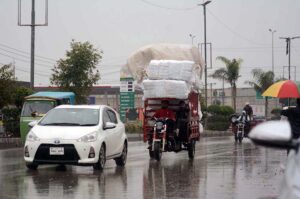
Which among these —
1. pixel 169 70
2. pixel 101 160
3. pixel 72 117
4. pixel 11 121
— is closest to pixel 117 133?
pixel 72 117

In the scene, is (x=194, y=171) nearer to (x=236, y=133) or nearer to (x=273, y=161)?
(x=273, y=161)

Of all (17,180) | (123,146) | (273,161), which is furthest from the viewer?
(273,161)

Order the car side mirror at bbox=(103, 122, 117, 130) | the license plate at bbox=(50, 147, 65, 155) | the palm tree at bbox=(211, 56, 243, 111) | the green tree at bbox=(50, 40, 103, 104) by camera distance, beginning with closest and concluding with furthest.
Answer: the license plate at bbox=(50, 147, 65, 155), the car side mirror at bbox=(103, 122, 117, 130), the green tree at bbox=(50, 40, 103, 104), the palm tree at bbox=(211, 56, 243, 111)

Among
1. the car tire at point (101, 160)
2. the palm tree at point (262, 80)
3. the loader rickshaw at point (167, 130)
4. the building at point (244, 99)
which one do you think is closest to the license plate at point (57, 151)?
the car tire at point (101, 160)

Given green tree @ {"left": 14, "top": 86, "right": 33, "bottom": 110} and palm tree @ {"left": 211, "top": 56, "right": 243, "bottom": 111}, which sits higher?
palm tree @ {"left": 211, "top": 56, "right": 243, "bottom": 111}

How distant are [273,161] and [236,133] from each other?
11.4 metres

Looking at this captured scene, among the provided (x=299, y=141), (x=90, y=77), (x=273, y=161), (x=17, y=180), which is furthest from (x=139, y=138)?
(x=299, y=141)

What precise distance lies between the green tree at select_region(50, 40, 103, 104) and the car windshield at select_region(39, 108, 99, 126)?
20.8m

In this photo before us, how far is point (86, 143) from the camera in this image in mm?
14664

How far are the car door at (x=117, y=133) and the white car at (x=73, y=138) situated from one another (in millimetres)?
30

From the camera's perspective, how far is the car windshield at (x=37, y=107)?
87.8 ft

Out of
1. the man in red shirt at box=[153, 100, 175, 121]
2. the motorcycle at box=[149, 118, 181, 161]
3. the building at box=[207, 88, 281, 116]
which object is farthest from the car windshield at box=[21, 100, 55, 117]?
the building at box=[207, 88, 281, 116]

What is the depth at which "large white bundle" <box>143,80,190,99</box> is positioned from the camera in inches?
707

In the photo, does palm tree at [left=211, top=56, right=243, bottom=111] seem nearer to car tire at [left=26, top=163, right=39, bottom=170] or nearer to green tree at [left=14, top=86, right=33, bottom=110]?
green tree at [left=14, top=86, right=33, bottom=110]
